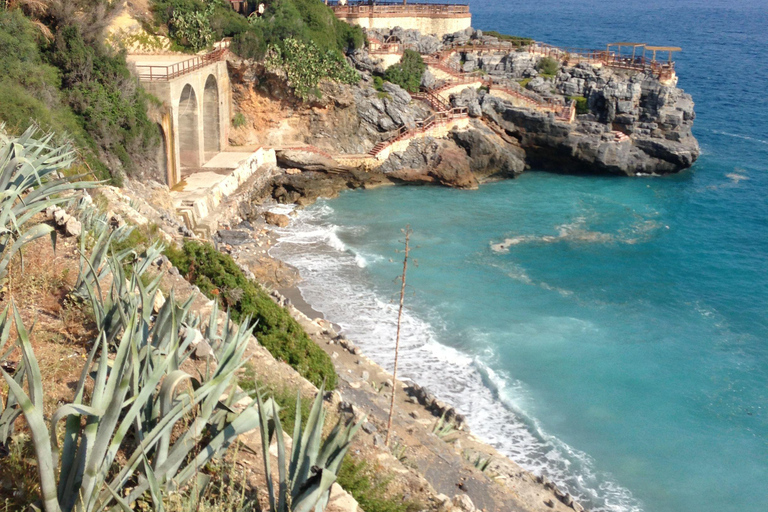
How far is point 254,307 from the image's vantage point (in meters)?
15.3

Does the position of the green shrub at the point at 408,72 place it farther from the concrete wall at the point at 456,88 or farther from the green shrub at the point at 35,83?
the green shrub at the point at 35,83

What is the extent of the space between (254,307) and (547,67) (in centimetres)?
3898

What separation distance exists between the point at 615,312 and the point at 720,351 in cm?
373

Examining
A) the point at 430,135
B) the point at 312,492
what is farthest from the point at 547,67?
the point at 312,492

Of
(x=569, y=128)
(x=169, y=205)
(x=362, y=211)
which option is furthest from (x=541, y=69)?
(x=169, y=205)

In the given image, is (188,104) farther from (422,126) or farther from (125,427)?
(125,427)

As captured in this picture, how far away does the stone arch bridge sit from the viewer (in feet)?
93.9

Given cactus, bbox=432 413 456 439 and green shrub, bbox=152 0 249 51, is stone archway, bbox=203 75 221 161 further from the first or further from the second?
cactus, bbox=432 413 456 439

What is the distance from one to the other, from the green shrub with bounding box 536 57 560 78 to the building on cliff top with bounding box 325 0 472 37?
8.28 meters

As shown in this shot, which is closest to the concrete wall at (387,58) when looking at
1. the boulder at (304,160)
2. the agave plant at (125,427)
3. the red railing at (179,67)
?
the boulder at (304,160)

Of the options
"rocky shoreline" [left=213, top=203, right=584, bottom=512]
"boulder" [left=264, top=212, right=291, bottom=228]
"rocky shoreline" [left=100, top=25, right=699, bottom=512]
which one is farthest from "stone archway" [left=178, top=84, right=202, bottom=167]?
"rocky shoreline" [left=213, top=203, right=584, bottom=512]

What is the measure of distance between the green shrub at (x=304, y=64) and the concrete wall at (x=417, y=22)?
33.8 ft

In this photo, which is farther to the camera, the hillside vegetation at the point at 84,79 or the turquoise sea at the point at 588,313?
the hillside vegetation at the point at 84,79

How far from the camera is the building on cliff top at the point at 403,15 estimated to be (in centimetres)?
4931
